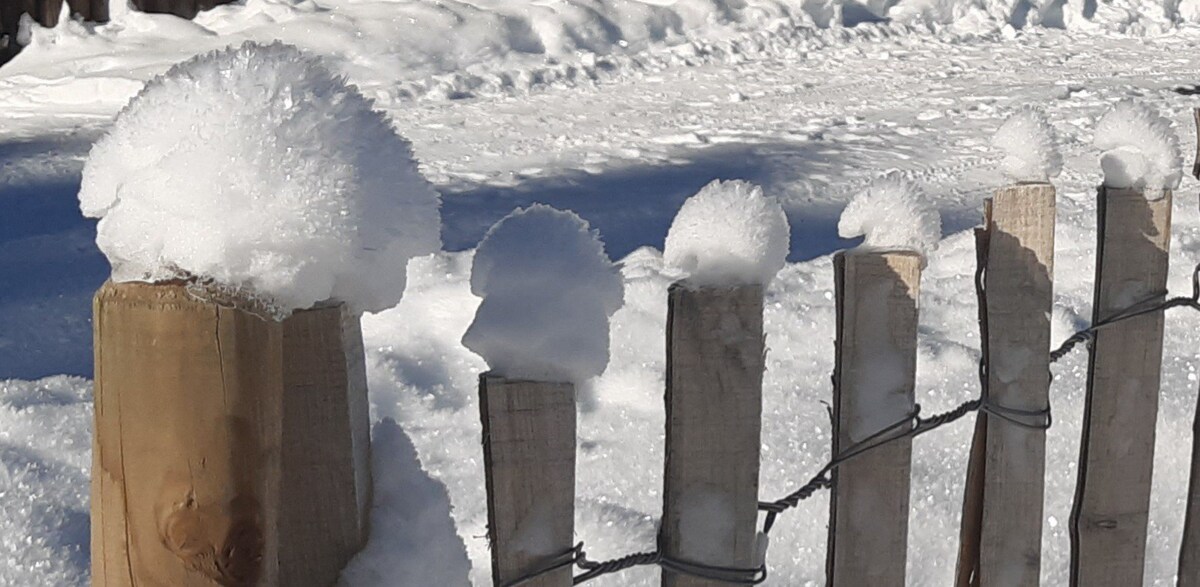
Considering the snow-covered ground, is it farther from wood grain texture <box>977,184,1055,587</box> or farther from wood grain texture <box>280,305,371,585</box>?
wood grain texture <box>977,184,1055,587</box>

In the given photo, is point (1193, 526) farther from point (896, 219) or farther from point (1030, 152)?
point (896, 219)

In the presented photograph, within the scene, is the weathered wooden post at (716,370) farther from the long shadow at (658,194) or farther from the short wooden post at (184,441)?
the long shadow at (658,194)

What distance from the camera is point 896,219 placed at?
1610mm

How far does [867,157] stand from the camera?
5.39 meters

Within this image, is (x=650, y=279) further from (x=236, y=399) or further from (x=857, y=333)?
(x=236, y=399)

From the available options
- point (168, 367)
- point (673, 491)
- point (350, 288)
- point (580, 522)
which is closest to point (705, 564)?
point (673, 491)

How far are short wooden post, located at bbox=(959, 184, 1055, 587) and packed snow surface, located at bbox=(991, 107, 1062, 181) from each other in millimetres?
49

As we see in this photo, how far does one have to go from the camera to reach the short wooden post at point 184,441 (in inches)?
35.9

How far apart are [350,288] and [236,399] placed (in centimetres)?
15

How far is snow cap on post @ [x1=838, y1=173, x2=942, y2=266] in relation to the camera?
5.29ft

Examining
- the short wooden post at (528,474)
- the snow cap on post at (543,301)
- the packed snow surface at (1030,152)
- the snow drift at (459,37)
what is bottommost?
the short wooden post at (528,474)

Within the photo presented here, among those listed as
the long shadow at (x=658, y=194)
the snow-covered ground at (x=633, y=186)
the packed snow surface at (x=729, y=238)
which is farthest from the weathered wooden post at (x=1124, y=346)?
the long shadow at (x=658, y=194)

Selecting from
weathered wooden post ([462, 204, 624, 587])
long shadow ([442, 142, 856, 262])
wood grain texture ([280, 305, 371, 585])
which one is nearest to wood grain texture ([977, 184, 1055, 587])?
weathered wooden post ([462, 204, 624, 587])

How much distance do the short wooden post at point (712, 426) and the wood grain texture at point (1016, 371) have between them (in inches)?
21.8
